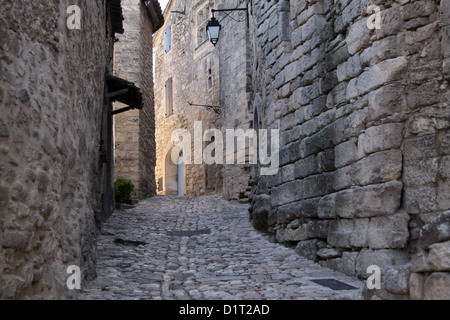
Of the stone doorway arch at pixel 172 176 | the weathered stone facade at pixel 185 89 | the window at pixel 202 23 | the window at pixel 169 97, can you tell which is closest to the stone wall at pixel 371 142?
the weathered stone facade at pixel 185 89

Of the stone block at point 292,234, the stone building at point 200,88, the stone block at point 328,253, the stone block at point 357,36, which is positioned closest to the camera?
the stone block at point 357,36

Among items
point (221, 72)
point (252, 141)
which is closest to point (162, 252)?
point (252, 141)

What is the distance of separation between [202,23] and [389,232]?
1463cm

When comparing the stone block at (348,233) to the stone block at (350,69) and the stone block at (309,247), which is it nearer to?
the stone block at (309,247)

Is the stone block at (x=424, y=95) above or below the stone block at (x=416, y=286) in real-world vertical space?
above

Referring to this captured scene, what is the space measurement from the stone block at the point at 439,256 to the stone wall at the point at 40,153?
8.14 ft

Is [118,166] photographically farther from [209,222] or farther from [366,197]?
[366,197]

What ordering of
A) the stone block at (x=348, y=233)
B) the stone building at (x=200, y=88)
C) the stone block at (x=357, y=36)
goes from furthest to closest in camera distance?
the stone building at (x=200, y=88) → the stone block at (x=357, y=36) → the stone block at (x=348, y=233)

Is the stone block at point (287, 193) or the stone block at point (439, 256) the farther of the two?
the stone block at point (287, 193)

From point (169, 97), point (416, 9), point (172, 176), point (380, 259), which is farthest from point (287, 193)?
point (169, 97)

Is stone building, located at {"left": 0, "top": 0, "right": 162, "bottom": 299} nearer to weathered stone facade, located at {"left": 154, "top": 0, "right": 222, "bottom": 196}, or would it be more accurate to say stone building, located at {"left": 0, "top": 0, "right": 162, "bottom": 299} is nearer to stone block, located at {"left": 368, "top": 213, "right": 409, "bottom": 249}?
stone block, located at {"left": 368, "top": 213, "right": 409, "bottom": 249}

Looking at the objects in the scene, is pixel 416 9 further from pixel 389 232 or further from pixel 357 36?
pixel 389 232

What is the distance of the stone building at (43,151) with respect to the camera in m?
3.12

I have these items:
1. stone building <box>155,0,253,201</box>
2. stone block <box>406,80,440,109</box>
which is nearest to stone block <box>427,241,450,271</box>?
stone block <box>406,80,440,109</box>
